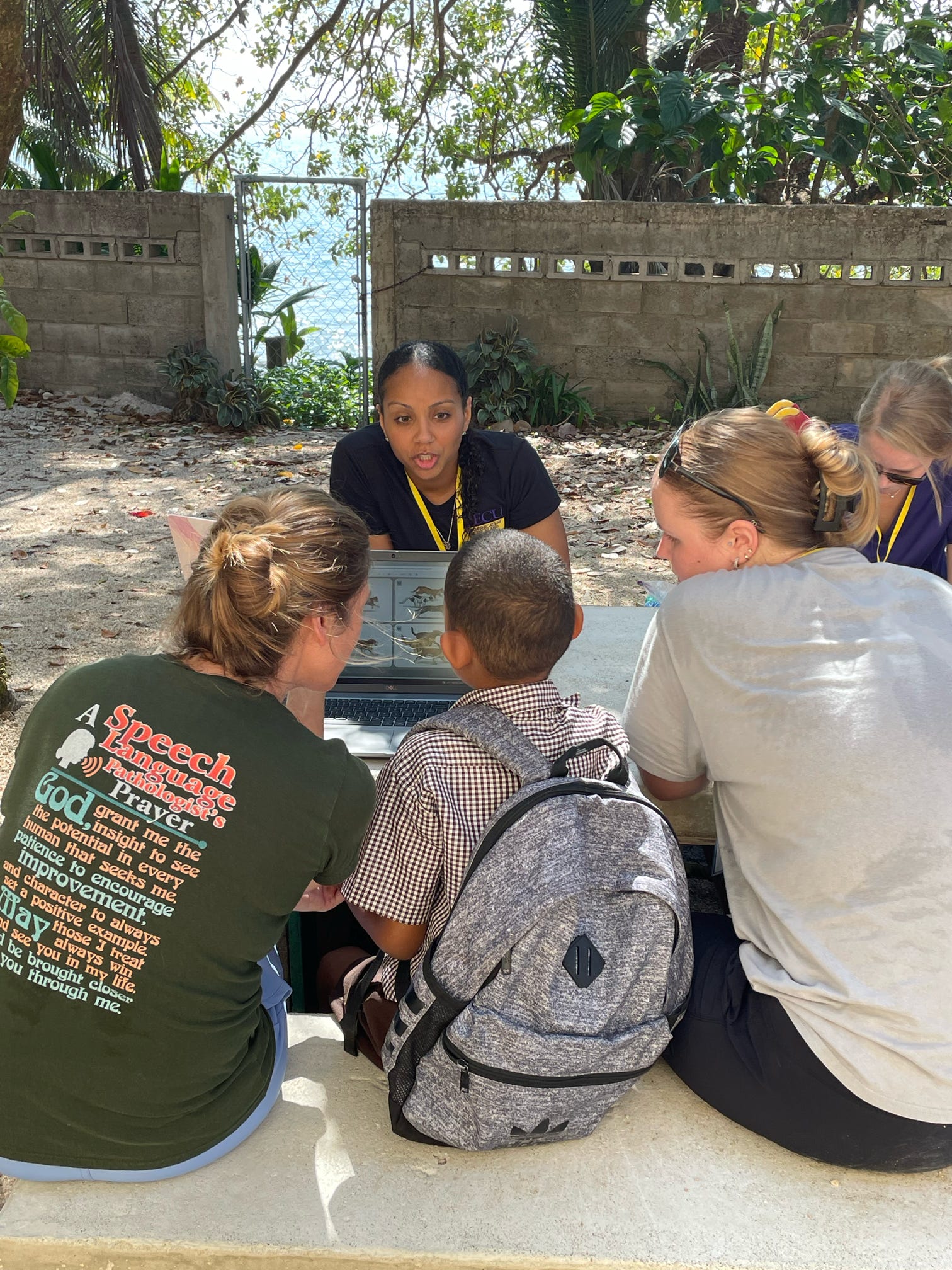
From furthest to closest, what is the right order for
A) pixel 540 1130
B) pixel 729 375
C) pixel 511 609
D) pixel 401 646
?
pixel 729 375 < pixel 401 646 < pixel 511 609 < pixel 540 1130

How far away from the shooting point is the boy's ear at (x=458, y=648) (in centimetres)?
168

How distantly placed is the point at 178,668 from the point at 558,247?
309 inches

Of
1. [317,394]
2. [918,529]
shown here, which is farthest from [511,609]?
[317,394]

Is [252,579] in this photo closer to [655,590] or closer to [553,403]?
[655,590]

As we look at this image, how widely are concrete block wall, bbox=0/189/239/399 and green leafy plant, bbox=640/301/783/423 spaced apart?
12.0 feet

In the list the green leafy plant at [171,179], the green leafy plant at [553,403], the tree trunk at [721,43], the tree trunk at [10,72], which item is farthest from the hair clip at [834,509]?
the tree trunk at [721,43]

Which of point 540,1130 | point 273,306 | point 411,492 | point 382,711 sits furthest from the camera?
point 273,306

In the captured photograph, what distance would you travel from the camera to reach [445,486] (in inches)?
124

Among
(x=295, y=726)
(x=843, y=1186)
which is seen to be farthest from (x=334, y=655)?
(x=843, y=1186)

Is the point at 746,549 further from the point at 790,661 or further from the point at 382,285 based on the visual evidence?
the point at 382,285

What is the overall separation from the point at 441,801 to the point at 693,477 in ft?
2.31

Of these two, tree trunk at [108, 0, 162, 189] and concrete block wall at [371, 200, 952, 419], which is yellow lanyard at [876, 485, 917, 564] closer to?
concrete block wall at [371, 200, 952, 419]

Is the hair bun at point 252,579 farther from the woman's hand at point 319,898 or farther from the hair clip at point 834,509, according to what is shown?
the hair clip at point 834,509

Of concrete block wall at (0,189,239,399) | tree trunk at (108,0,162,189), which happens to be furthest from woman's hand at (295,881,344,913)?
tree trunk at (108,0,162,189)
